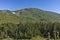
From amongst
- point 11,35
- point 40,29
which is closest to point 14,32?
point 11,35

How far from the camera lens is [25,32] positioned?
3216 inches

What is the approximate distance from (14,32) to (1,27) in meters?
7.31

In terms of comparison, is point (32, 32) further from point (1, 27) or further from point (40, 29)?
point (1, 27)

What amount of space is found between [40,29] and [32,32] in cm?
914

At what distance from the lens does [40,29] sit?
88188mm

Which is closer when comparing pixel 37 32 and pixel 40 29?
pixel 37 32

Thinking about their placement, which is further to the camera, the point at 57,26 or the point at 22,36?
the point at 57,26

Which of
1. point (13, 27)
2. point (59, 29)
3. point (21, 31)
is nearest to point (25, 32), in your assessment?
point (21, 31)

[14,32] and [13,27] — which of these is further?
[13,27]

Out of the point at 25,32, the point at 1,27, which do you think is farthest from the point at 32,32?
the point at 1,27

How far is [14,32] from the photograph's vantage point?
81.9 metres

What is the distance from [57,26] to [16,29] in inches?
782

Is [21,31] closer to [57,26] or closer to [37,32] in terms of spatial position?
[37,32]

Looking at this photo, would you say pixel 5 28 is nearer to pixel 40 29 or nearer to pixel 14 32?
pixel 14 32
